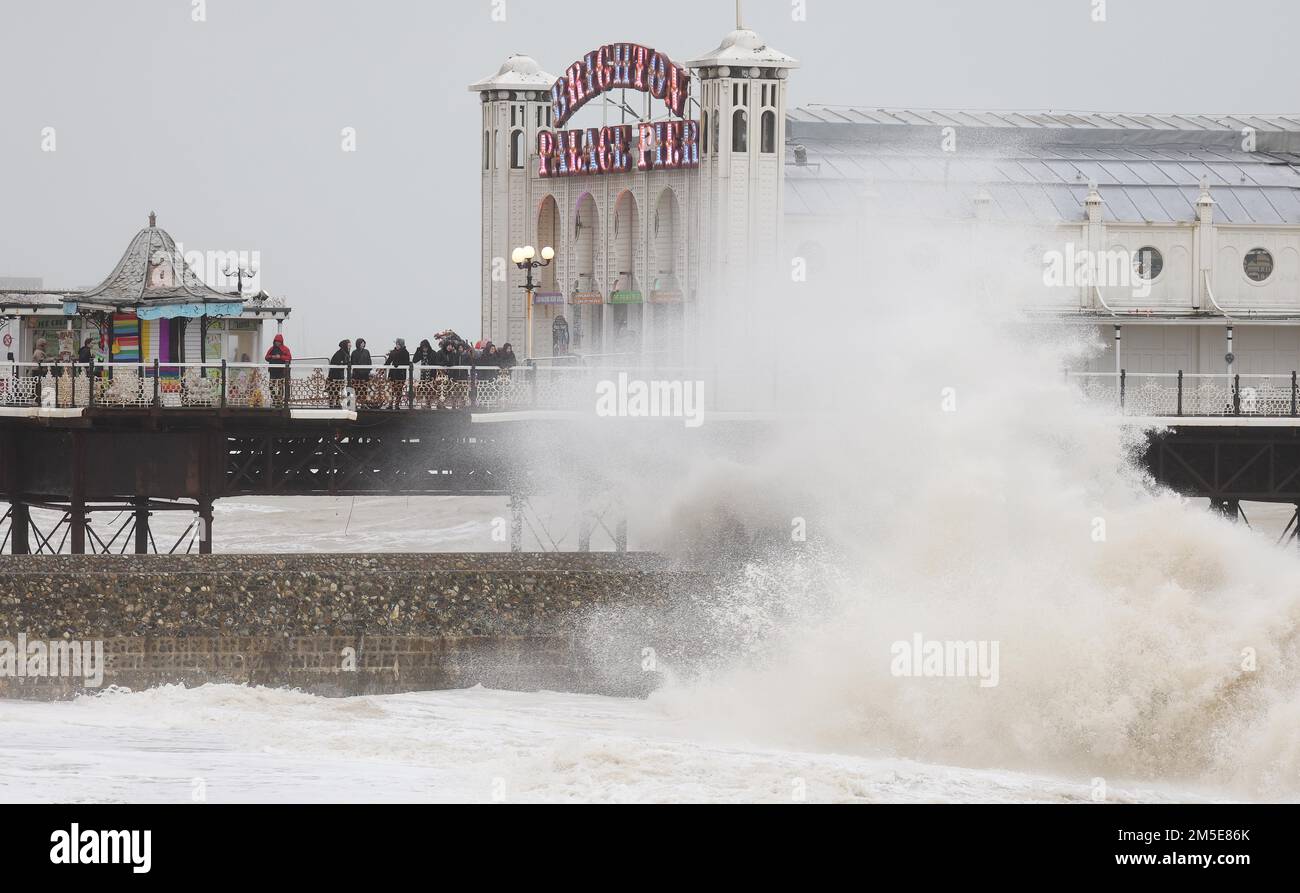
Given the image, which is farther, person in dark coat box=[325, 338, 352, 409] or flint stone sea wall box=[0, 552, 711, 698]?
→ person in dark coat box=[325, 338, 352, 409]

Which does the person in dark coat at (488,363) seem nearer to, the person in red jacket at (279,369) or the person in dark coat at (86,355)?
the person in red jacket at (279,369)

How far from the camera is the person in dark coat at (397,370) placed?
39188 mm

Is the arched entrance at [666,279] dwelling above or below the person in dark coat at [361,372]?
above

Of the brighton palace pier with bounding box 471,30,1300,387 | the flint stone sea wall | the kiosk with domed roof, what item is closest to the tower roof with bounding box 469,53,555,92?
the brighton palace pier with bounding box 471,30,1300,387

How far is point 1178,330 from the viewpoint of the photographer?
51.6m

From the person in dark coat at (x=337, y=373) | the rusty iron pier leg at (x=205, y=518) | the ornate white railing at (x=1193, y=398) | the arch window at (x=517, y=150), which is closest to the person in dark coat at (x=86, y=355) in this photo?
the rusty iron pier leg at (x=205, y=518)

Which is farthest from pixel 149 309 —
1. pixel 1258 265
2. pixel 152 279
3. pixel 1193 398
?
pixel 1258 265

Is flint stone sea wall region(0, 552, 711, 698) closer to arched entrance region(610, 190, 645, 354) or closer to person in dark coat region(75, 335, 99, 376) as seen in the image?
person in dark coat region(75, 335, 99, 376)

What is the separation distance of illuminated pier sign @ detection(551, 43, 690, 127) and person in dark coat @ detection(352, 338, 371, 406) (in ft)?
34.3

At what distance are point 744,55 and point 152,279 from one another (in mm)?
12630

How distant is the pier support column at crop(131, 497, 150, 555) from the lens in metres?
39.1

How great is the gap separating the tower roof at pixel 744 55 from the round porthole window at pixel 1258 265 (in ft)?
42.6

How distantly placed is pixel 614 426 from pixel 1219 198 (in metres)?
20.8

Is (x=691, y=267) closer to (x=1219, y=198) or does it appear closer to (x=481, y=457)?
(x=481, y=457)
